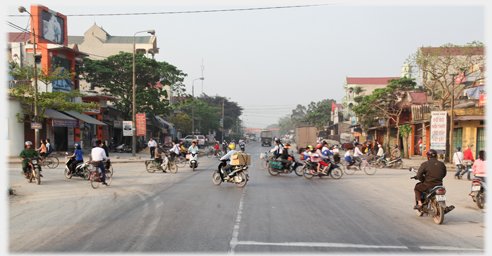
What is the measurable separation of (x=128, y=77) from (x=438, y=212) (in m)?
32.2

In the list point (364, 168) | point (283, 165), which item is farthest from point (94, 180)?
point (364, 168)

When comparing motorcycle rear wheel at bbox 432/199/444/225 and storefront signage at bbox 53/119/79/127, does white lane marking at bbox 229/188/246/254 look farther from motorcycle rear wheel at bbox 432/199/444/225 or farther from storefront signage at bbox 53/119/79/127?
storefront signage at bbox 53/119/79/127

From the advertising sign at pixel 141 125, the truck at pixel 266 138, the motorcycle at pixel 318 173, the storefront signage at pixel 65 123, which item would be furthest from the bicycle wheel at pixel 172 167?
the truck at pixel 266 138

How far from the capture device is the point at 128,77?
3516 cm

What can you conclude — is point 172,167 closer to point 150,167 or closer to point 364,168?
point 150,167

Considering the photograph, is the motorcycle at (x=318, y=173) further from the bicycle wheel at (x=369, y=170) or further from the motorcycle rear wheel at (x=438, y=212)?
the motorcycle rear wheel at (x=438, y=212)

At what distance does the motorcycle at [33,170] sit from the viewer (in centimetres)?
1308

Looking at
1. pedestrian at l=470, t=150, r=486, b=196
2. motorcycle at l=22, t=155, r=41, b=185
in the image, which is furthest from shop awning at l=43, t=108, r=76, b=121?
pedestrian at l=470, t=150, r=486, b=196

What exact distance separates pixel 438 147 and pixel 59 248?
2148cm

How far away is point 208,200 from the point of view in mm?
10086

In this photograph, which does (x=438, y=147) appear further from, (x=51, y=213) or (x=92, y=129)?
(x=92, y=129)

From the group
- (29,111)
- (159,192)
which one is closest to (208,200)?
(159,192)

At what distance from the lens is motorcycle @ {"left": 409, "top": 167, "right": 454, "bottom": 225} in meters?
7.41

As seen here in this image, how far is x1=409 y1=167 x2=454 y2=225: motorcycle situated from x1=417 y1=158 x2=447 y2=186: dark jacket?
17 centimetres
